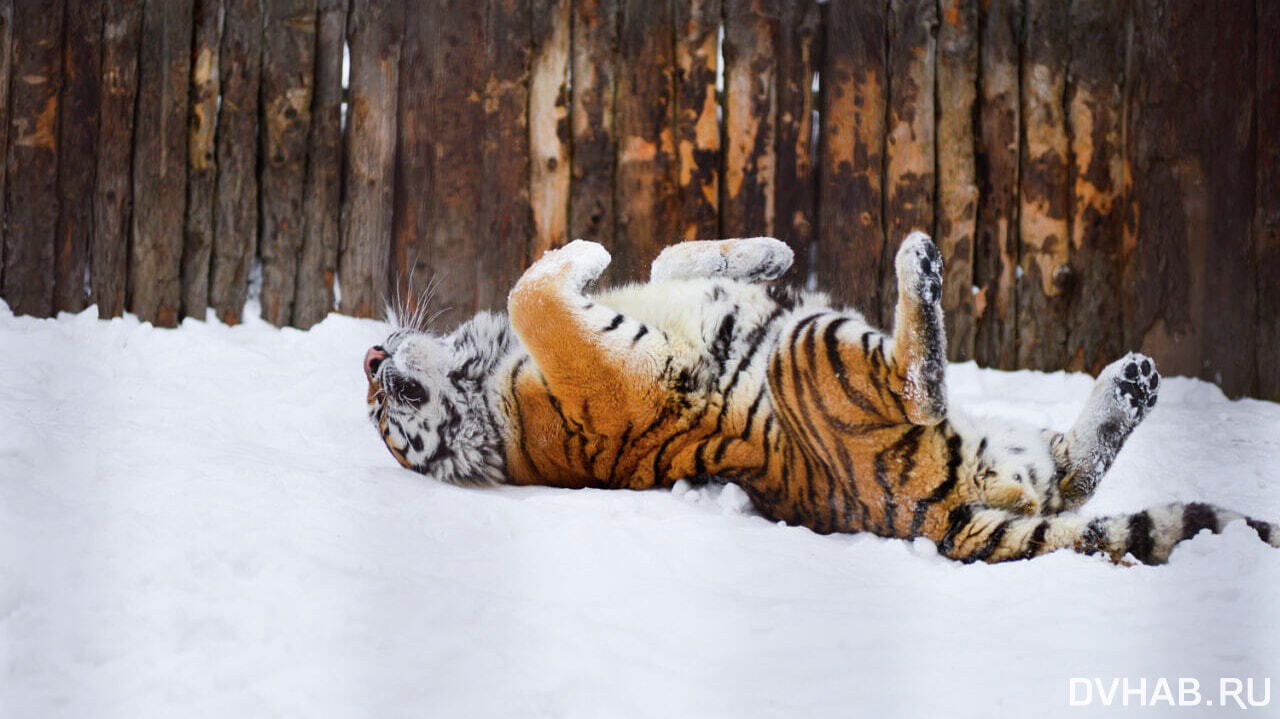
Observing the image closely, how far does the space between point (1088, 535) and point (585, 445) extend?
3.43 ft

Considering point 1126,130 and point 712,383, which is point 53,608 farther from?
point 1126,130

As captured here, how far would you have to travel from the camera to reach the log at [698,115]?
10.9 ft

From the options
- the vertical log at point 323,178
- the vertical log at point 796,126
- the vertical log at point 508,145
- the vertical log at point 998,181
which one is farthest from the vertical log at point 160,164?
the vertical log at point 998,181

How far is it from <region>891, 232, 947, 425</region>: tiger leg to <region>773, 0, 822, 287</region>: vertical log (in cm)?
143

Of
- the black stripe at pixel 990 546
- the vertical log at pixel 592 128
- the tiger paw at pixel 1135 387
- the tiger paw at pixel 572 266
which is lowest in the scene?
the black stripe at pixel 990 546

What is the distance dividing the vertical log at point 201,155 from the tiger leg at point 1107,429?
2.87 metres

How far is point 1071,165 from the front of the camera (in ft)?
10.7

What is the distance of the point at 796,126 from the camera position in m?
3.31

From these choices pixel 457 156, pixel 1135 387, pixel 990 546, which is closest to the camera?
pixel 990 546

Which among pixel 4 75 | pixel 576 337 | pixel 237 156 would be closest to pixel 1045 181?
pixel 576 337

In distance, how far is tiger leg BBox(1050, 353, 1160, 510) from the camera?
203cm

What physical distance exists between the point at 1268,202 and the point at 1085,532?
1982mm

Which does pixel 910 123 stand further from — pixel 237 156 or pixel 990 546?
pixel 237 156

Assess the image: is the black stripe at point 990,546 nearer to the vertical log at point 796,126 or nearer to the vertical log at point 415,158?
the vertical log at point 796,126
